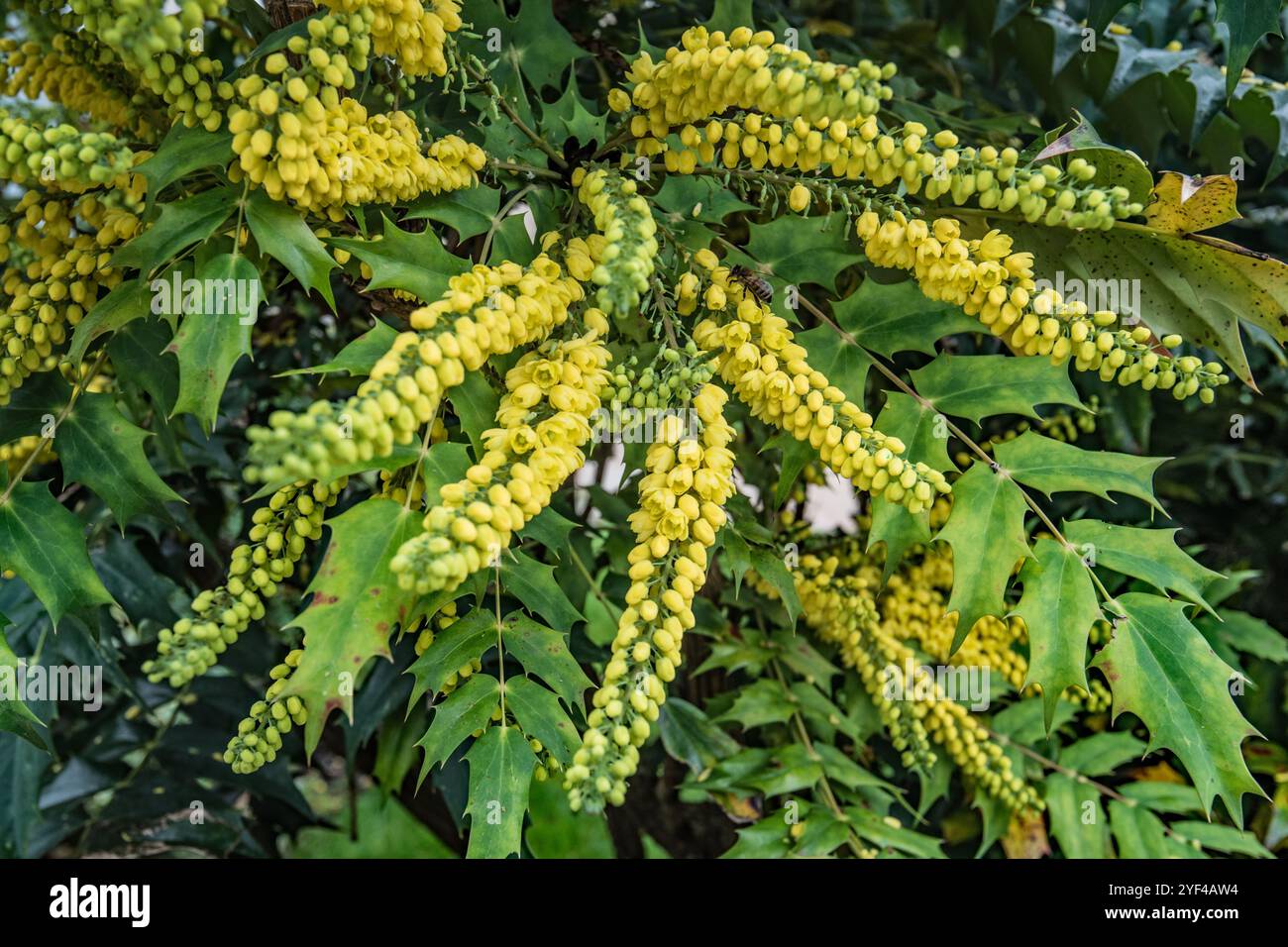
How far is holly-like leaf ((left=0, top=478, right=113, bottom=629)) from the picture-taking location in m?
1.29

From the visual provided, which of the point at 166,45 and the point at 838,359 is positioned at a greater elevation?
the point at 166,45

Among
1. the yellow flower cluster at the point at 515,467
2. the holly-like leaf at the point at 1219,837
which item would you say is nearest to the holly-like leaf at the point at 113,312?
the yellow flower cluster at the point at 515,467

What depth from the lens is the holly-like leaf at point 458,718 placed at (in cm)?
123

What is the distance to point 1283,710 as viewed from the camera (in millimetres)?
2375

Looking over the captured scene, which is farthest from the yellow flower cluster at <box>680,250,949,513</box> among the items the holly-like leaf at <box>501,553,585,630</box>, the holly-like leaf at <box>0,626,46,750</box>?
the holly-like leaf at <box>0,626,46,750</box>

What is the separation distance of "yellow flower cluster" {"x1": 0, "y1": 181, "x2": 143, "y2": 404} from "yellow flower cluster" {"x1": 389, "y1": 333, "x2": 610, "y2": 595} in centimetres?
54

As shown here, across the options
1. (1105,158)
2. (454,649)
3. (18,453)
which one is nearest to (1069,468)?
(1105,158)

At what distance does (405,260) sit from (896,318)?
692 millimetres

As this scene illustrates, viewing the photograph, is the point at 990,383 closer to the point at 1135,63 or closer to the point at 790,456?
the point at 790,456

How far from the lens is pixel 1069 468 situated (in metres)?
1.40

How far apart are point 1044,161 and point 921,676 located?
33.0 inches

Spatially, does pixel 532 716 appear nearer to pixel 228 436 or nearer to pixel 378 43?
pixel 378 43

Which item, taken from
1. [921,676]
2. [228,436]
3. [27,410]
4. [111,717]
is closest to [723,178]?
[921,676]

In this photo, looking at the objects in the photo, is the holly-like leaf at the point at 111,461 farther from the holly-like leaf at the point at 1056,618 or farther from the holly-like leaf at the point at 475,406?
the holly-like leaf at the point at 1056,618
